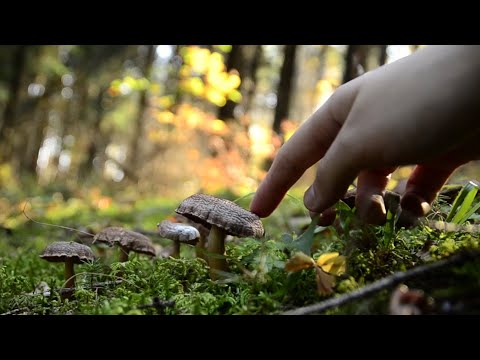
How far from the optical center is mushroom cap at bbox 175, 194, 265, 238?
1886 mm

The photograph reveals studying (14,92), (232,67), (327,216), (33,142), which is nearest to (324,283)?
(327,216)

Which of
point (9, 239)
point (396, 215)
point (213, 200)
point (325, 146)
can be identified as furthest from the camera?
point (9, 239)

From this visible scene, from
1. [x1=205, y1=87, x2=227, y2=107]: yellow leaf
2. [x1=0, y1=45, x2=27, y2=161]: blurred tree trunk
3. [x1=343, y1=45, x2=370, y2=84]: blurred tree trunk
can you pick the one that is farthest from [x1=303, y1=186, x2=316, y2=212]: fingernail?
[x1=0, y1=45, x2=27, y2=161]: blurred tree trunk

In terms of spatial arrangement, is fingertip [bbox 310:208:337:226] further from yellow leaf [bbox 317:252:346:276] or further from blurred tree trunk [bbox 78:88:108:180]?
blurred tree trunk [bbox 78:88:108:180]

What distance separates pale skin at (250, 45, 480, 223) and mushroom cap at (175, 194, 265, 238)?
0.32 metres

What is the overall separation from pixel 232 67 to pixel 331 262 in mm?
10985

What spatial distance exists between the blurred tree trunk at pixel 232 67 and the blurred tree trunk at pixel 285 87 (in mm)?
1277

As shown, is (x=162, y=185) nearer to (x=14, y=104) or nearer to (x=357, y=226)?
(x=14, y=104)

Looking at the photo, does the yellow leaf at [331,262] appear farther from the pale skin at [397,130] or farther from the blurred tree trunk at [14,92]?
the blurred tree trunk at [14,92]
